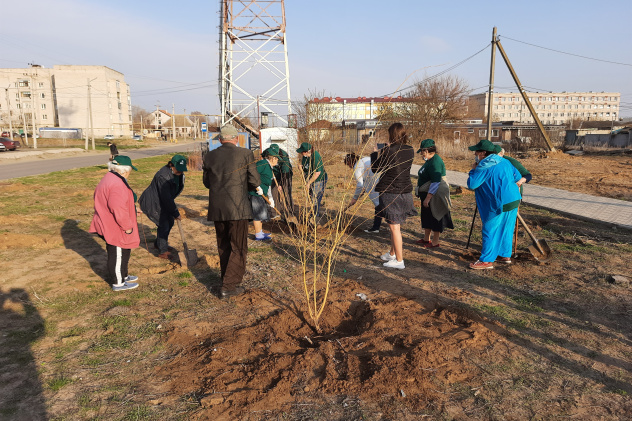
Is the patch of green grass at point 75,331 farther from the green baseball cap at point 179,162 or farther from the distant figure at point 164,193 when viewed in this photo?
the green baseball cap at point 179,162

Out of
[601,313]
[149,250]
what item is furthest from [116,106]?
[601,313]

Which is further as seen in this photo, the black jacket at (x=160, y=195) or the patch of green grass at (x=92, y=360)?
the black jacket at (x=160, y=195)

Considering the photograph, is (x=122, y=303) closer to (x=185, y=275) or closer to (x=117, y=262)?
(x=117, y=262)

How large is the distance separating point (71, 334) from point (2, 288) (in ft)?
6.03

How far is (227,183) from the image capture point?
429 centimetres

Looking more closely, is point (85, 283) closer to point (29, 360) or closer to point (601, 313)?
point (29, 360)

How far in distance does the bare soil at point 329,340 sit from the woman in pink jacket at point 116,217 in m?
0.36

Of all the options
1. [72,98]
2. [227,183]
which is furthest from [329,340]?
[72,98]

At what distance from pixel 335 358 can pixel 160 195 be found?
377 centimetres

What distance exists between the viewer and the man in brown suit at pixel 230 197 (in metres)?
4.29

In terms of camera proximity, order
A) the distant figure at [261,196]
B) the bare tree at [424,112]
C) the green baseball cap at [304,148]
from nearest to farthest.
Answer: the distant figure at [261,196], the green baseball cap at [304,148], the bare tree at [424,112]

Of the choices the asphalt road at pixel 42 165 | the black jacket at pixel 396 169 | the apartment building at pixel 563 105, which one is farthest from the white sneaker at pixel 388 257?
the apartment building at pixel 563 105

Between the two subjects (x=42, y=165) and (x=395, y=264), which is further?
(x=42, y=165)

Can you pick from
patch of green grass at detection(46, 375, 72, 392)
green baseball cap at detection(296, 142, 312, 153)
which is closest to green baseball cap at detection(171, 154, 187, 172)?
green baseball cap at detection(296, 142, 312, 153)
